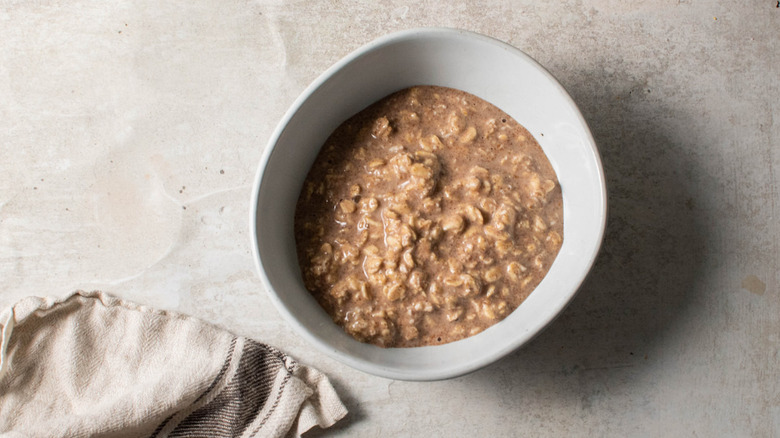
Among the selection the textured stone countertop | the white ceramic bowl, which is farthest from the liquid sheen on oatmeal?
the textured stone countertop

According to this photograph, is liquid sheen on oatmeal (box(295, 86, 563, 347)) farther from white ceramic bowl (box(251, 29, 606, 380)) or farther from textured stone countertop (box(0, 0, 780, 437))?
textured stone countertop (box(0, 0, 780, 437))

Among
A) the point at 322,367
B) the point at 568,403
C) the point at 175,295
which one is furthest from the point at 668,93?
the point at 175,295

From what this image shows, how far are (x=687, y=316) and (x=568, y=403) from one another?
16.4 inches

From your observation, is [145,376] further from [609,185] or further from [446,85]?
[609,185]

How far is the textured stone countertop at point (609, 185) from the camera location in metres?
1.72

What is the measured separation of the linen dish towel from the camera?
1.68 metres

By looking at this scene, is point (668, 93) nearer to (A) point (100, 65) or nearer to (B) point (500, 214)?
(B) point (500, 214)

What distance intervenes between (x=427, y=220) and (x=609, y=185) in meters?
0.61

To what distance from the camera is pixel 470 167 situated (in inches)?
58.7

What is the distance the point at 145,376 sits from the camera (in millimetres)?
1703

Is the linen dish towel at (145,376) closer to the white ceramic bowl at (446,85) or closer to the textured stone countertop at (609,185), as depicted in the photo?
the textured stone countertop at (609,185)

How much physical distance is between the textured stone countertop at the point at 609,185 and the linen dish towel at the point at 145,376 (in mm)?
63

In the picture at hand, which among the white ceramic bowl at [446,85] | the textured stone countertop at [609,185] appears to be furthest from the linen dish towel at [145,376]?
the white ceramic bowl at [446,85]

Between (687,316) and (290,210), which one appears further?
(687,316)
